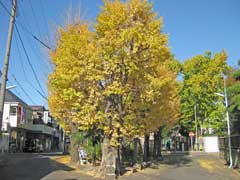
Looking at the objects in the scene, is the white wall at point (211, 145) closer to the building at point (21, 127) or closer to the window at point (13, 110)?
the building at point (21, 127)

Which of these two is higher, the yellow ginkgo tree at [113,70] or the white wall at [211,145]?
the yellow ginkgo tree at [113,70]

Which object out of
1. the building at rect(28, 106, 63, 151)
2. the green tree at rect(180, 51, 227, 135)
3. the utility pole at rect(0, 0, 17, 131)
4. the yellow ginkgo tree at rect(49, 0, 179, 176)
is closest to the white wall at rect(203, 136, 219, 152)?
the green tree at rect(180, 51, 227, 135)

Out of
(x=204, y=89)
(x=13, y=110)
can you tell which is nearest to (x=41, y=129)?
(x=13, y=110)

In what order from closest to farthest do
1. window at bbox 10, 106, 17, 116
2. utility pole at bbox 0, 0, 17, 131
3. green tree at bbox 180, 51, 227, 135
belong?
utility pole at bbox 0, 0, 17, 131
window at bbox 10, 106, 17, 116
green tree at bbox 180, 51, 227, 135

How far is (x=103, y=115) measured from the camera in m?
15.8

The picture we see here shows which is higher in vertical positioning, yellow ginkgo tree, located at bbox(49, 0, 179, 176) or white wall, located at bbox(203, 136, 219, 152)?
yellow ginkgo tree, located at bbox(49, 0, 179, 176)

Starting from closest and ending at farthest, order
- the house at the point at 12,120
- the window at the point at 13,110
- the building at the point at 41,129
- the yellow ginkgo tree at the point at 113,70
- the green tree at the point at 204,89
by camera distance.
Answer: the yellow ginkgo tree at the point at 113,70
the house at the point at 12,120
the window at the point at 13,110
the green tree at the point at 204,89
the building at the point at 41,129

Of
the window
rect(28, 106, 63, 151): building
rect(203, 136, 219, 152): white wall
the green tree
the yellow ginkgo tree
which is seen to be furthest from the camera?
rect(28, 106, 63, 151): building

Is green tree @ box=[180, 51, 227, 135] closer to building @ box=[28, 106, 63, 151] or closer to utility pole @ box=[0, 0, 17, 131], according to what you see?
building @ box=[28, 106, 63, 151]

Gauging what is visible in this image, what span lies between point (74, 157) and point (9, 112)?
2097 centimetres

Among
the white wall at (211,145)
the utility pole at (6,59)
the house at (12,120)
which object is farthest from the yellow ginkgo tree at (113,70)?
the white wall at (211,145)

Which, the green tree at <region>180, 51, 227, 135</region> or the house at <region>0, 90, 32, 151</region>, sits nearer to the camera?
the house at <region>0, 90, 32, 151</region>

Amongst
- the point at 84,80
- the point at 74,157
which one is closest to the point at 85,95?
the point at 84,80

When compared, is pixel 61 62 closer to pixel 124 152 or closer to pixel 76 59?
pixel 76 59
